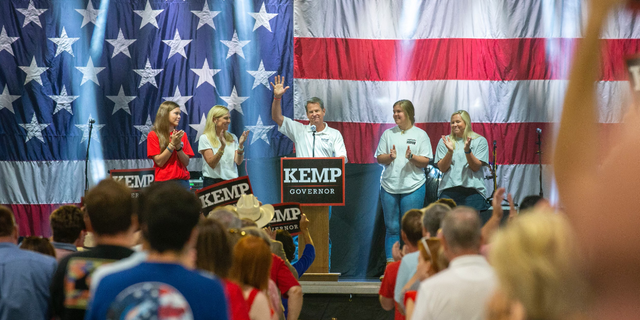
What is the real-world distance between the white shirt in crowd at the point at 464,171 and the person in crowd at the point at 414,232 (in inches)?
152

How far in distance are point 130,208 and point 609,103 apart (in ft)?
25.1

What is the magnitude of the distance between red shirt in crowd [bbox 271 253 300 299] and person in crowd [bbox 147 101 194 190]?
356cm

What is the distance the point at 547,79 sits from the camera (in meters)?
8.48

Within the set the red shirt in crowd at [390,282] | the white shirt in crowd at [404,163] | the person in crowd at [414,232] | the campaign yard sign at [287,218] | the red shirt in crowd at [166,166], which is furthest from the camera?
the white shirt in crowd at [404,163]

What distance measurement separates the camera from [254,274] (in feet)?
9.27

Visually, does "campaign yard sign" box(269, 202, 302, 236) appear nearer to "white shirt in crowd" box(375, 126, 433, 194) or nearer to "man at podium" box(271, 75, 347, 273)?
"man at podium" box(271, 75, 347, 273)

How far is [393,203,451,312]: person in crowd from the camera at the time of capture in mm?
3311

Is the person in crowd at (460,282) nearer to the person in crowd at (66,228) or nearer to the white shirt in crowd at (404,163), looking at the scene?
the person in crowd at (66,228)

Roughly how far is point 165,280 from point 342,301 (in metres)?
5.56

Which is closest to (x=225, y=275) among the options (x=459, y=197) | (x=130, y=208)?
(x=130, y=208)

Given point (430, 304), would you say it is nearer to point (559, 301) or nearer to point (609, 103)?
point (559, 301)

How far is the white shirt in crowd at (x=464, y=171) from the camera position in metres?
7.57

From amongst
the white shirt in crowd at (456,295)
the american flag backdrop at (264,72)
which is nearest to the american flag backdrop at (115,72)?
the american flag backdrop at (264,72)

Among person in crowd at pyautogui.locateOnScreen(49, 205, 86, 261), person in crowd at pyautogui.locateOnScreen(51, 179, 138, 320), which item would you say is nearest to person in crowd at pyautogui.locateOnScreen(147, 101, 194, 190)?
person in crowd at pyautogui.locateOnScreen(49, 205, 86, 261)
